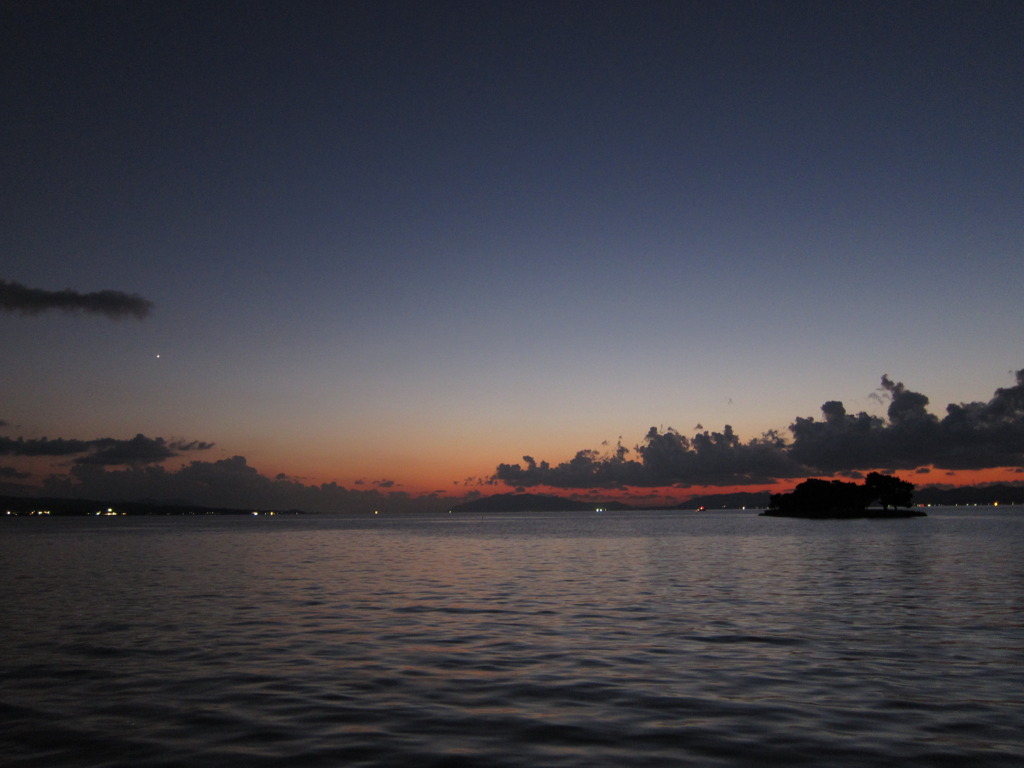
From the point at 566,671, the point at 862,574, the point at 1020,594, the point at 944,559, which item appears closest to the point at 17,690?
the point at 566,671

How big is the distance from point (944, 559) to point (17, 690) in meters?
71.3

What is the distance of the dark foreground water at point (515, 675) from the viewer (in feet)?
45.1

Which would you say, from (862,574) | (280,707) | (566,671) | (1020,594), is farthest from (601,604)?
(862,574)

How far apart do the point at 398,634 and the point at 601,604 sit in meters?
11.4

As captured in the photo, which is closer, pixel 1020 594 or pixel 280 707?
pixel 280 707

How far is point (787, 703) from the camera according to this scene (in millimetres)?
16703

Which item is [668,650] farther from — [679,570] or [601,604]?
[679,570]

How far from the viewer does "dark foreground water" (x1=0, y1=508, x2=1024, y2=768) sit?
13.8m

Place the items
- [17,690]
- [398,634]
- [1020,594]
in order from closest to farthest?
[17,690], [398,634], [1020,594]

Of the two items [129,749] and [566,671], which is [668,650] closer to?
[566,671]

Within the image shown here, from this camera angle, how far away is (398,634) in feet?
87.8

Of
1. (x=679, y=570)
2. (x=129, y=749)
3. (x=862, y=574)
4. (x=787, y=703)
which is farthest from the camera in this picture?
(x=679, y=570)

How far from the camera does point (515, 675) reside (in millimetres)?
19766

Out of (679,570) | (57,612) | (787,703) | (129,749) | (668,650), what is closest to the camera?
(129,749)
